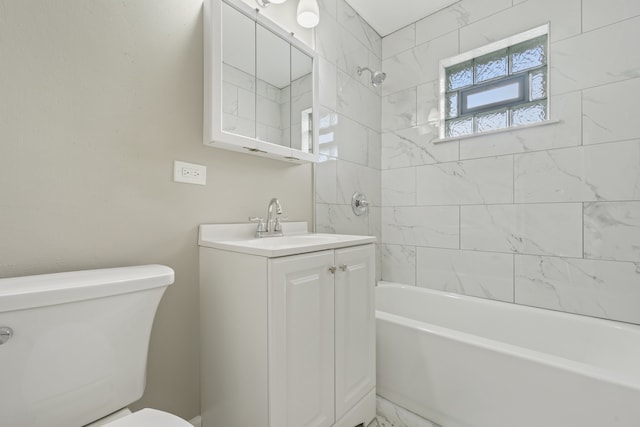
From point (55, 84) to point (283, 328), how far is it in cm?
108

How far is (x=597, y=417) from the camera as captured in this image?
38.2 inches

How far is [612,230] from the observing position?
4.91 feet

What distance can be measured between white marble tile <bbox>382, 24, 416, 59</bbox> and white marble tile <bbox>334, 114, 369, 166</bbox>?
0.76m

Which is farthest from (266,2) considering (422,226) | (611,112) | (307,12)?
(611,112)

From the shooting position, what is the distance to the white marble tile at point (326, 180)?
1.83 meters

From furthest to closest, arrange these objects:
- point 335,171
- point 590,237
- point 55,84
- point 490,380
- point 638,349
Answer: point 335,171, point 590,237, point 638,349, point 490,380, point 55,84

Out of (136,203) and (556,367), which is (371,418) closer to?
(556,367)

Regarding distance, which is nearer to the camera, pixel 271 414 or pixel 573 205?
pixel 271 414

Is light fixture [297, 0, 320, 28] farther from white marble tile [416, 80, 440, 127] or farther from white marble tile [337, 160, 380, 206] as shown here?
white marble tile [416, 80, 440, 127]

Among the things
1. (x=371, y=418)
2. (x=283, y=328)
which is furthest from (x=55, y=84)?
(x=371, y=418)

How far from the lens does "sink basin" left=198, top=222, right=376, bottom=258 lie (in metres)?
0.96

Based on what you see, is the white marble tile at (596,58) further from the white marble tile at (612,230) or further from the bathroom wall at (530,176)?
the white marble tile at (612,230)

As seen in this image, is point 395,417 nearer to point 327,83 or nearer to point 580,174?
point 580,174

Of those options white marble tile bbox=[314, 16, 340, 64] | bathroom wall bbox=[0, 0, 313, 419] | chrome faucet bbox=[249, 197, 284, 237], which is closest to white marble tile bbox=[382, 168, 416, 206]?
white marble tile bbox=[314, 16, 340, 64]
